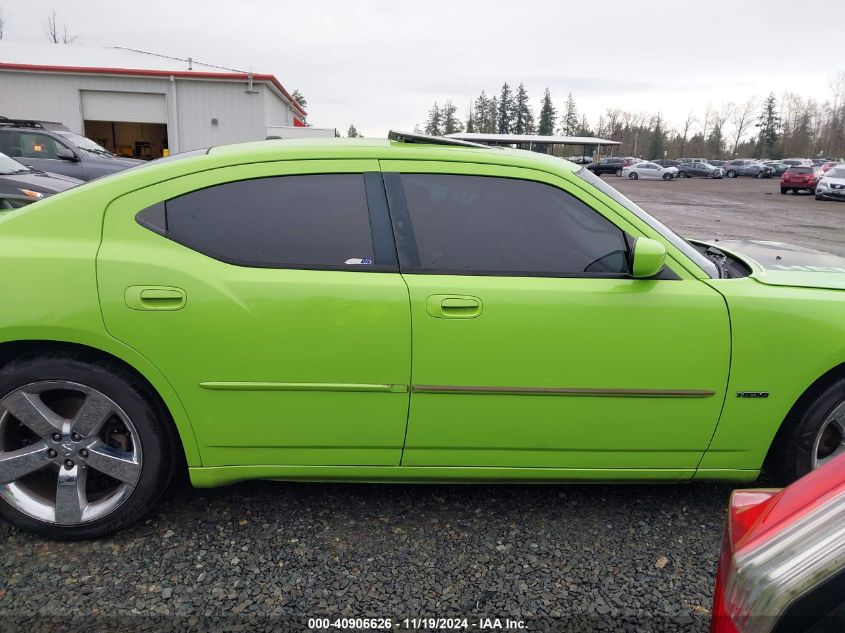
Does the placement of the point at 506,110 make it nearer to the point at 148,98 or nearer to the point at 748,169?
the point at 748,169

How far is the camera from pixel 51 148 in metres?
12.9

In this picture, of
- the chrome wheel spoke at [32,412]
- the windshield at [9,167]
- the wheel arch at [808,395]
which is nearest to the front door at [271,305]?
the chrome wheel spoke at [32,412]

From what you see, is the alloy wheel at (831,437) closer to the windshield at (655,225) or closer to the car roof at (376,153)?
the windshield at (655,225)

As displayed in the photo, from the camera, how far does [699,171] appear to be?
54938 mm

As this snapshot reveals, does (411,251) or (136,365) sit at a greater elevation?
(411,251)

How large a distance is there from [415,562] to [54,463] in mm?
1507

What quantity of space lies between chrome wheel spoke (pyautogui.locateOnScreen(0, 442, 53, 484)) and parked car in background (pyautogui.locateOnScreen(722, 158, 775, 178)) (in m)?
63.1

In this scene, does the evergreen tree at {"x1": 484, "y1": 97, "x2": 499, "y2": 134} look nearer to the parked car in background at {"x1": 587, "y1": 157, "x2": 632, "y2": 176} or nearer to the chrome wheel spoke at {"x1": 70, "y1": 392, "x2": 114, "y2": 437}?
the parked car in background at {"x1": 587, "y1": 157, "x2": 632, "y2": 176}

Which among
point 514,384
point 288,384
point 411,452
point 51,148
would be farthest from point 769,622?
point 51,148

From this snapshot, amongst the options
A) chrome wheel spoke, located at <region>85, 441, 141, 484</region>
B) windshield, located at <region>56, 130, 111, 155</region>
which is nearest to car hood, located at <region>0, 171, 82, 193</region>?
windshield, located at <region>56, 130, 111, 155</region>

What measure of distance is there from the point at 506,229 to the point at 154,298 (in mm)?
1409

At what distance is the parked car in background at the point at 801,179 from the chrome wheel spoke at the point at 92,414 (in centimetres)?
3440

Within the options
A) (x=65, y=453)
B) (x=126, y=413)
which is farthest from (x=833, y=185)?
(x=65, y=453)

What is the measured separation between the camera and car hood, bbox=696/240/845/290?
2717mm
